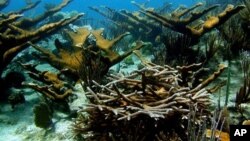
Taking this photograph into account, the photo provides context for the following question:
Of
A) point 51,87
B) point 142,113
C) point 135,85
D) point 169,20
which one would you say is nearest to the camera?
point 142,113

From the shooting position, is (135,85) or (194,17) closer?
(135,85)

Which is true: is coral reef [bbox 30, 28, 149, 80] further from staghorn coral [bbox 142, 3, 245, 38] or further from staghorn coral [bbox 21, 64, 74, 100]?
staghorn coral [bbox 142, 3, 245, 38]

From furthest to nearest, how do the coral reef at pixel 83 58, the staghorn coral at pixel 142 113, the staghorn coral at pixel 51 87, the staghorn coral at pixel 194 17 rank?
1. the staghorn coral at pixel 194 17
2. the coral reef at pixel 83 58
3. the staghorn coral at pixel 51 87
4. the staghorn coral at pixel 142 113

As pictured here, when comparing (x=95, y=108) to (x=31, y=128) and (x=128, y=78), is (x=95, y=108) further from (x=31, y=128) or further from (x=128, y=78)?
(x=31, y=128)

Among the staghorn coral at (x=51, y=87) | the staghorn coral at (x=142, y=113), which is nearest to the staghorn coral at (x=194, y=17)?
the staghorn coral at (x=51, y=87)

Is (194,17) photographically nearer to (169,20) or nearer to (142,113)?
(169,20)

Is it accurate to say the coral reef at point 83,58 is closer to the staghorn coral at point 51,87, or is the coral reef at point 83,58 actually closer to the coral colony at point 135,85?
the coral colony at point 135,85

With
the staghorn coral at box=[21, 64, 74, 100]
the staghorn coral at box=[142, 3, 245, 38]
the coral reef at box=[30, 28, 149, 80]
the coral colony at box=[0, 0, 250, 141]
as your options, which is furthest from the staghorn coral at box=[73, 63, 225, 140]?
the staghorn coral at box=[142, 3, 245, 38]

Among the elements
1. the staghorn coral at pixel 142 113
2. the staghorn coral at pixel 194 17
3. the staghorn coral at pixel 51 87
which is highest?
the staghorn coral at pixel 194 17

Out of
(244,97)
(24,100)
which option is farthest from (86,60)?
(244,97)

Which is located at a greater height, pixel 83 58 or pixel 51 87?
pixel 83 58

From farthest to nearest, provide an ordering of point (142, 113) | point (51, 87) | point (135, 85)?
1. point (51, 87)
2. point (135, 85)
3. point (142, 113)

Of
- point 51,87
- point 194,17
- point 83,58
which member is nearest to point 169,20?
point 194,17

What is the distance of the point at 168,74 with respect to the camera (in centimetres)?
410
